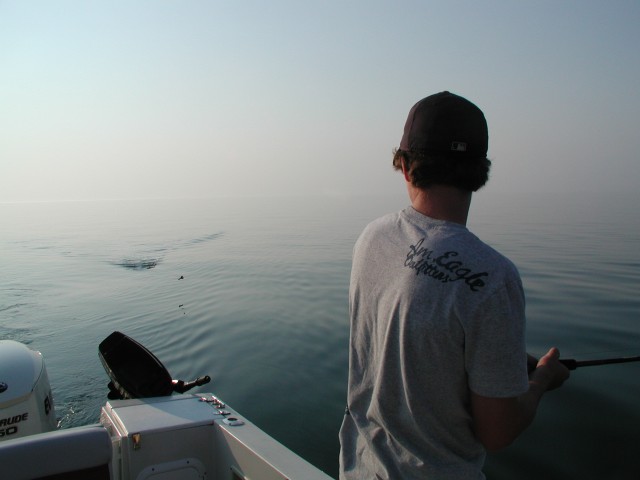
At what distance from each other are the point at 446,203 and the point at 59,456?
1868 millimetres

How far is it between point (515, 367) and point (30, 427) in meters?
3.49

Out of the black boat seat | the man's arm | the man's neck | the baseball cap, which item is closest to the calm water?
the black boat seat

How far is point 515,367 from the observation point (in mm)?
1285

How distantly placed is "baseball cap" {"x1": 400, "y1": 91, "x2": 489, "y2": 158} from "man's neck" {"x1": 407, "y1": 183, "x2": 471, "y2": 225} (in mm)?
108

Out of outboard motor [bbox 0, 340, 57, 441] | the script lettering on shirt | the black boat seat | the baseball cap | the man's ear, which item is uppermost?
the baseball cap

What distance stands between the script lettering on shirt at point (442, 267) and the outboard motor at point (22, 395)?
10.6 feet

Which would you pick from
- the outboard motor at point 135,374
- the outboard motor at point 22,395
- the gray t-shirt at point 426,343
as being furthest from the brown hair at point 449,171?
the outboard motor at point 22,395

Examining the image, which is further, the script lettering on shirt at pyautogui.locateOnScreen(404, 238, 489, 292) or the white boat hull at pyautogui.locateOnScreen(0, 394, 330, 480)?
the white boat hull at pyautogui.locateOnScreen(0, 394, 330, 480)

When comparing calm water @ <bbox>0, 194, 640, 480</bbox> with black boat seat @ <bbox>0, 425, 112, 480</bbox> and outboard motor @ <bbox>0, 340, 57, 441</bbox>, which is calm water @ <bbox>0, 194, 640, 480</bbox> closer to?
outboard motor @ <bbox>0, 340, 57, 441</bbox>

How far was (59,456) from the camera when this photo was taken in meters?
2.06

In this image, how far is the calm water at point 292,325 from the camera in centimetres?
475

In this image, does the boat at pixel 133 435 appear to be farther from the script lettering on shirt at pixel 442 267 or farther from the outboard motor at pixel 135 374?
the script lettering on shirt at pixel 442 267

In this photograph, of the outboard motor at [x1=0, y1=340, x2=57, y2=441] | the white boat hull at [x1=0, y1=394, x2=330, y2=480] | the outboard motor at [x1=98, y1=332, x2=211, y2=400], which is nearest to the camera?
the white boat hull at [x1=0, y1=394, x2=330, y2=480]

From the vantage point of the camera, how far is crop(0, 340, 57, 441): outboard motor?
3357 millimetres
